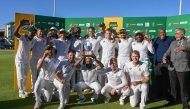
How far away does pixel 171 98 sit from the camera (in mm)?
5570

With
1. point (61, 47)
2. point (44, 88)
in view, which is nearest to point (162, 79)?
point (61, 47)

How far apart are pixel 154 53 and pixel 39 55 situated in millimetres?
3560

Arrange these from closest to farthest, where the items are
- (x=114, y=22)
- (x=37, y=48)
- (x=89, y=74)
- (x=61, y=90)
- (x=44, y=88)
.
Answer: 1. (x=61, y=90)
2. (x=44, y=88)
3. (x=89, y=74)
4. (x=37, y=48)
5. (x=114, y=22)

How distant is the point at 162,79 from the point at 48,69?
336 centimetres

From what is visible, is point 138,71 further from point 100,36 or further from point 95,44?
point 100,36

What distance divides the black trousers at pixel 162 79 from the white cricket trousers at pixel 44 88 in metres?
3.11

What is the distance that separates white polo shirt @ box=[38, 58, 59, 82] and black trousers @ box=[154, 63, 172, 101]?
2996mm

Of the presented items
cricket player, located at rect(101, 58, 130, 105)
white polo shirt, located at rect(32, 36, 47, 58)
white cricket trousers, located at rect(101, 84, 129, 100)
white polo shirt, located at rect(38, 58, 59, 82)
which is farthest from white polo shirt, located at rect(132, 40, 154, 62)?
white polo shirt, located at rect(32, 36, 47, 58)

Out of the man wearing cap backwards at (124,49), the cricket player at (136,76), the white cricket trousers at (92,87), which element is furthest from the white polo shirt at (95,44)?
the cricket player at (136,76)

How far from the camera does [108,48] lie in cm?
645

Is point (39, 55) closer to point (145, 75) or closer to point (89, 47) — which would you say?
point (89, 47)

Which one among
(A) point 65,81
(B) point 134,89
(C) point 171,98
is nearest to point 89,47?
(A) point 65,81

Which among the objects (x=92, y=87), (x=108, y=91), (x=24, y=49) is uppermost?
(x=24, y=49)

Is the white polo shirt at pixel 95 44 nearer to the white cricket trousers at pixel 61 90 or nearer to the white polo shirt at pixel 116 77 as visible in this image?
the white polo shirt at pixel 116 77
